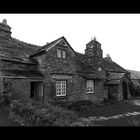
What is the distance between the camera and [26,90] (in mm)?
11219

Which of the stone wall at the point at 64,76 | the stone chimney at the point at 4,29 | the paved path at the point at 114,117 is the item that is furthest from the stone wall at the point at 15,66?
the paved path at the point at 114,117

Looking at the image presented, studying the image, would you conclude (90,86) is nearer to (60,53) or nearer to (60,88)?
(60,88)

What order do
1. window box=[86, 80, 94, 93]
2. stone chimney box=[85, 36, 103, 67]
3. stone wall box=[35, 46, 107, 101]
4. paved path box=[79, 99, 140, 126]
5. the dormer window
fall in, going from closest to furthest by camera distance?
paved path box=[79, 99, 140, 126]
stone wall box=[35, 46, 107, 101]
the dormer window
window box=[86, 80, 94, 93]
stone chimney box=[85, 36, 103, 67]

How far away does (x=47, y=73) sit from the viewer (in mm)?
12703

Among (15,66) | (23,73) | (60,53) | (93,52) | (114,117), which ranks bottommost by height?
(114,117)

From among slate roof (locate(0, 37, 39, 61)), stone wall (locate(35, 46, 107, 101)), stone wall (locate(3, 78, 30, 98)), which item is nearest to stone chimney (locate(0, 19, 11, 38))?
slate roof (locate(0, 37, 39, 61))

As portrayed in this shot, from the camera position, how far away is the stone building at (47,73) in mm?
11156

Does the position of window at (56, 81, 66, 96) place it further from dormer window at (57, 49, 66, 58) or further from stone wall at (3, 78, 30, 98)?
stone wall at (3, 78, 30, 98)

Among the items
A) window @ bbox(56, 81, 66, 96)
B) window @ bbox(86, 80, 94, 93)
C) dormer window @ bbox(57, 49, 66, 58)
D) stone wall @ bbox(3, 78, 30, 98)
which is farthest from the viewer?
window @ bbox(86, 80, 94, 93)

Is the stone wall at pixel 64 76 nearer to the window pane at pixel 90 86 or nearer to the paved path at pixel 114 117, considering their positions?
the window pane at pixel 90 86

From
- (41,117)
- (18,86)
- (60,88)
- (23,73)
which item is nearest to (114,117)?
(60,88)

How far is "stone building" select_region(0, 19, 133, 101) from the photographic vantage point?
11156 millimetres
